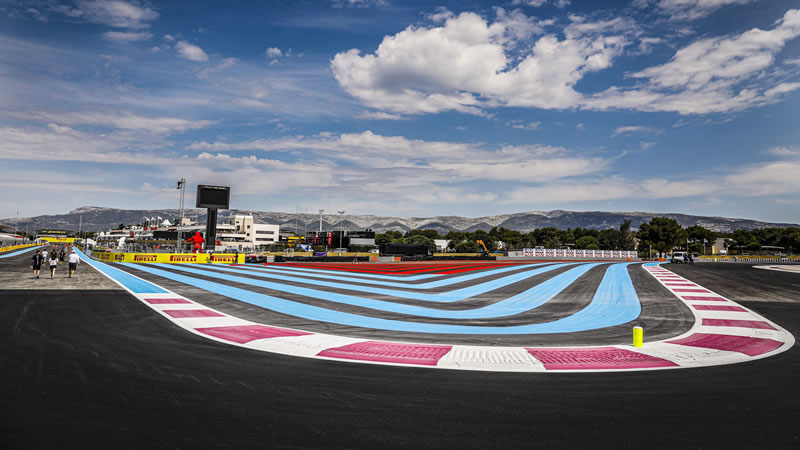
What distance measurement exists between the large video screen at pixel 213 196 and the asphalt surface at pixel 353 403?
70549mm

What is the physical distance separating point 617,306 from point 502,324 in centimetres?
595

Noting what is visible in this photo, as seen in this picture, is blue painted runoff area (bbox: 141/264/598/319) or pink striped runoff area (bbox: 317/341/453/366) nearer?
pink striped runoff area (bbox: 317/341/453/366)

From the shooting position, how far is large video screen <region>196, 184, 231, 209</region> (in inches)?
2876

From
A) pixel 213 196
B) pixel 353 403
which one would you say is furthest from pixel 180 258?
pixel 353 403

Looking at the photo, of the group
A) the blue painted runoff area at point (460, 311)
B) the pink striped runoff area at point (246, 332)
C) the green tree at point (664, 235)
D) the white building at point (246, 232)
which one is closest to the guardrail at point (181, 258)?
the blue painted runoff area at point (460, 311)

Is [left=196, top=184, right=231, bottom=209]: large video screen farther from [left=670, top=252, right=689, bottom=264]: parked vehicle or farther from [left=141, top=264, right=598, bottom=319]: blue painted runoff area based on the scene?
[left=670, top=252, right=689, bottom=264]: parked vehicle

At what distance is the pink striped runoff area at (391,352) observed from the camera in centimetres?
748

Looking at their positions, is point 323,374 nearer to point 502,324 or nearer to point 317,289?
point 502,324

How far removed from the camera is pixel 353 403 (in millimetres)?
5234

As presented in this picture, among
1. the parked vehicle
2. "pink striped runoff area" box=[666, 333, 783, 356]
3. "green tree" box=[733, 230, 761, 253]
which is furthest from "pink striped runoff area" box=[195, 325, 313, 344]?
"green tree" box=[733, 230, 761, 253]

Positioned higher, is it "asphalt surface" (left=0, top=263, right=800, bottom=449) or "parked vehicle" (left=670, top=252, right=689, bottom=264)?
"parked vehicle" (left=670, top=252, right=689, bottom=264)

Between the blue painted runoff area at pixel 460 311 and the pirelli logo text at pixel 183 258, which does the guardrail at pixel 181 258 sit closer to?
the pirelli logo text at pixel 183 258

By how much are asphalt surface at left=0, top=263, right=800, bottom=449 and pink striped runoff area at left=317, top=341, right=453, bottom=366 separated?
54cm

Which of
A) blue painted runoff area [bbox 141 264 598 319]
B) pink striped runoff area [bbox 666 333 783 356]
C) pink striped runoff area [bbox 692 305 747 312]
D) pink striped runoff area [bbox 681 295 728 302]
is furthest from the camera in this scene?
pink striped runoff area [bbox 681 295 728 302]
